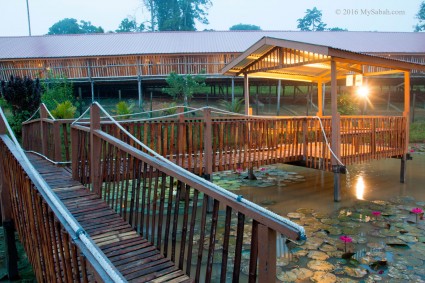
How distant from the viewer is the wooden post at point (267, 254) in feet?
5.81

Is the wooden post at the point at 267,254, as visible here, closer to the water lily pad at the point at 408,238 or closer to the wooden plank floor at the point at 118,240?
the wooden plank floor at the point at 118,240

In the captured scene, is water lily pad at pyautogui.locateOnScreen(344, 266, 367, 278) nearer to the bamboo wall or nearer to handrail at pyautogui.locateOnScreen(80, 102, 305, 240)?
handrail at pyautogui.locateOnScreen(80, 102, 305, 240)

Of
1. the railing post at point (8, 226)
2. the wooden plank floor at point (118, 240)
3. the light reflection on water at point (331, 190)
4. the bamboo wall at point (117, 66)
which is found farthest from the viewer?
the bamboo wall at point (117, 66)

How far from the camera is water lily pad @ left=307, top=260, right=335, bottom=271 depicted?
13.6 feet

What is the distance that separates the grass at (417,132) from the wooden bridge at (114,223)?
53.0ft

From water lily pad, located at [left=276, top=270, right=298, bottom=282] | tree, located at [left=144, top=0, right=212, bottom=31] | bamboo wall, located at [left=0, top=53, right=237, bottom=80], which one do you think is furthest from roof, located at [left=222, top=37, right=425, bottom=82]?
tree, located at [left=144, top=0, right=212, bottom=31]

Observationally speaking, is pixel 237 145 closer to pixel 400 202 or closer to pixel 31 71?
pixel 400 202

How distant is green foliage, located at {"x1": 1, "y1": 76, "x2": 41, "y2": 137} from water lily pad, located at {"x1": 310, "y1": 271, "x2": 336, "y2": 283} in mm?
11353

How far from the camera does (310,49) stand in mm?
7094

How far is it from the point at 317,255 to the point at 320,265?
0.28 metres

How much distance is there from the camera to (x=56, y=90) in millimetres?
17641

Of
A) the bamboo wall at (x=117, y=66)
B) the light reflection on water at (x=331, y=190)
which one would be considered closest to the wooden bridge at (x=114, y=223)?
the light reflection on water at (x=331, y=190)

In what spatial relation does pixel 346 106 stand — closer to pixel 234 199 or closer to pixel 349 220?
pixel 349 220

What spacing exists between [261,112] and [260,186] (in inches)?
552
